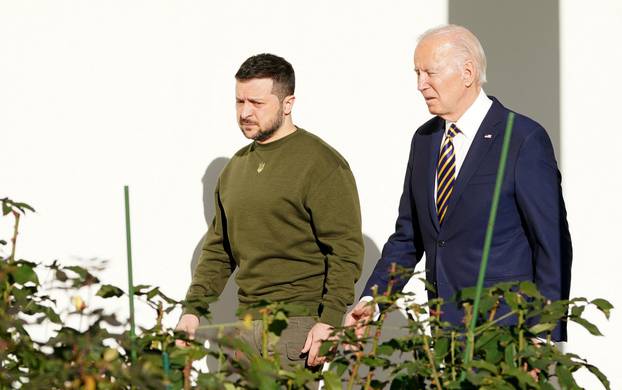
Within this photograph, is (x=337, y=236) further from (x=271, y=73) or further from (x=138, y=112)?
(x=138, y=112)

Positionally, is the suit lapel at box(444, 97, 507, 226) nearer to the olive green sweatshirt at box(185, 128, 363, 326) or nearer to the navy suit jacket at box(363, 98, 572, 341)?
the navy suit jacket at box(363, 98, 572, 341)

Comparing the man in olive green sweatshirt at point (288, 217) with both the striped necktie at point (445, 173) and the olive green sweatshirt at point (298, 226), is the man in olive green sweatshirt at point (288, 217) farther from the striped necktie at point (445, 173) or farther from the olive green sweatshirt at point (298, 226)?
the striped necktie at point (445, 173)

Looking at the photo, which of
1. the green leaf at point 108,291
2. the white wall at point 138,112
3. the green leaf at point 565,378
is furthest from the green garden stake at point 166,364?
the white wall at point 138,112

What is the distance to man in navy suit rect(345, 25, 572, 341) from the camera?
3143 mm

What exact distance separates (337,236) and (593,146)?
1612 mm

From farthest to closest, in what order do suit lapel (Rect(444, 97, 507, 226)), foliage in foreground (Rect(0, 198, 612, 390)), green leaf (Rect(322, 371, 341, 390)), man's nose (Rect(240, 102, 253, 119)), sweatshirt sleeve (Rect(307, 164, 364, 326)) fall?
man's nose (Rect(240, 102, 253, 119)), sweatshirt sleeve (Rect(307, 164, 364, 326)), suit lapel (Rect(444, 97, 507, 226)), green leaf (Rect(322, 371, 341, 390)), foliage in foreground (Rect(0, 198, 612, 390))

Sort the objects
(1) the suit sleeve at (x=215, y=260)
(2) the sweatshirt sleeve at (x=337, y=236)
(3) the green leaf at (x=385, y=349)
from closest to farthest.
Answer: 1. (3) the green leaf at (x=385, y=349)
2. (2) the sweatshirt sleeve at (x=337, y=236)
3. (1) the suit sleeve at (x=215, y=260)

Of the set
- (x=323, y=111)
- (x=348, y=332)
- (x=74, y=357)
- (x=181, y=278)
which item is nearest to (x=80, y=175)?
(x=181, y=278)

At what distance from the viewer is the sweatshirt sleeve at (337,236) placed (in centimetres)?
370

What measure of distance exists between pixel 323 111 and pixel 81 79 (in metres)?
0.95

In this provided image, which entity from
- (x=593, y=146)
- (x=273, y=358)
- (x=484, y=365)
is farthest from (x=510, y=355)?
(x=593, y=146)

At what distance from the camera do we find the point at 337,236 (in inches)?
148

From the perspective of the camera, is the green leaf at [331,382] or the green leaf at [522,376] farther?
the green leaf at [331,382]

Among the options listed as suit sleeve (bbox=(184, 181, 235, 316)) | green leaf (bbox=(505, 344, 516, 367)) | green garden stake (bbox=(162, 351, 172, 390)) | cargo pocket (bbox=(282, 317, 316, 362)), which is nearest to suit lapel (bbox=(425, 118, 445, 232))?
cargo pocket (bbox=(282, 317, 316, 362))
